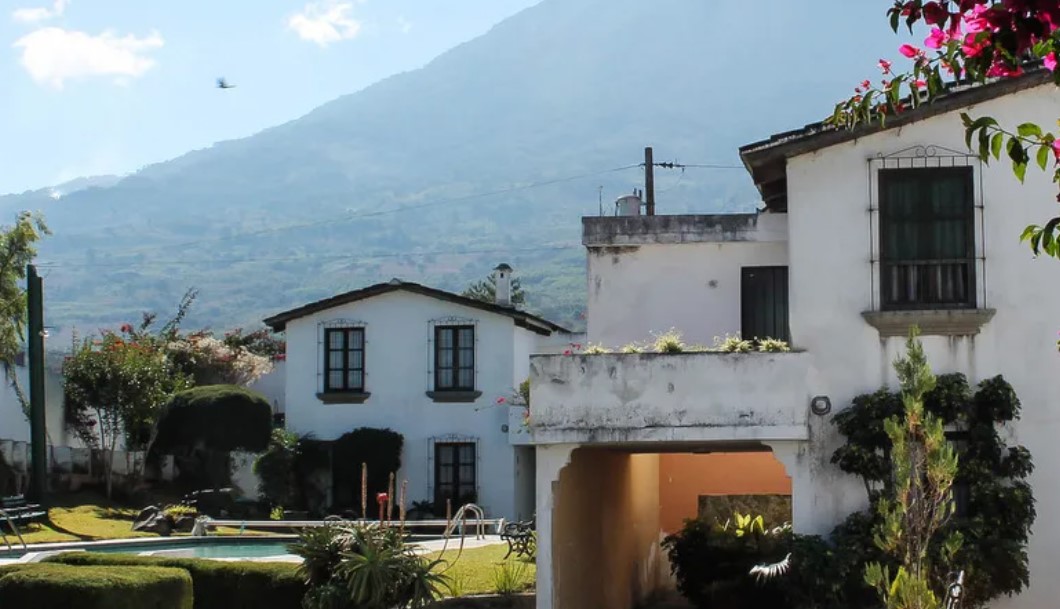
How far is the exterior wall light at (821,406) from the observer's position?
19.2 m

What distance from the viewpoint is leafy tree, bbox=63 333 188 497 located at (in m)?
42.4

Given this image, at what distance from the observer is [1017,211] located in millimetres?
19094

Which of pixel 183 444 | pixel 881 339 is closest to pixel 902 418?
pixel 881 339

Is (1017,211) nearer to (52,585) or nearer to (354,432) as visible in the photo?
(52,585)

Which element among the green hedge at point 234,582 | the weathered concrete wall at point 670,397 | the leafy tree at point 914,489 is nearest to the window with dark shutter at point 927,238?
the weathered concrete wall at point 670,397

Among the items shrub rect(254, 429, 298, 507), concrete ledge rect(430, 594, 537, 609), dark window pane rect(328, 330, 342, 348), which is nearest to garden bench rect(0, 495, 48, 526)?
shrub rect(254, 429, 298, 507)

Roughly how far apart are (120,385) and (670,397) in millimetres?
26454

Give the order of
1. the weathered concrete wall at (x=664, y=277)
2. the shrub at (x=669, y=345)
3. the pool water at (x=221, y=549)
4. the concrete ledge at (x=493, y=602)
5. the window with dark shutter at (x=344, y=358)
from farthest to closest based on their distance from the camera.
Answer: the window with dark shutter at (x=344, y=358)
the pool water at (x=221, y=549)
the weathered concrete wall at (x=664, y=277)
the concrete ledge at (x=493, y=602)
the shrub at (x=669, y=345)

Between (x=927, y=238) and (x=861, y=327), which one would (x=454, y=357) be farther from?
(x=927, y=238)

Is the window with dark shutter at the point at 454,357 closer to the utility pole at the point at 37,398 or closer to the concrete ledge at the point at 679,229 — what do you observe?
the utility pole at the point at 37,398

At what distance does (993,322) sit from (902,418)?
169 centimetres

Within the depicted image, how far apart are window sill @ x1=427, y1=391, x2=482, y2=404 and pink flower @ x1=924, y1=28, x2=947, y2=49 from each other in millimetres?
33900

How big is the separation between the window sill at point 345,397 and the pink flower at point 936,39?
34.7 metres

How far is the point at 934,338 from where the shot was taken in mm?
19094
